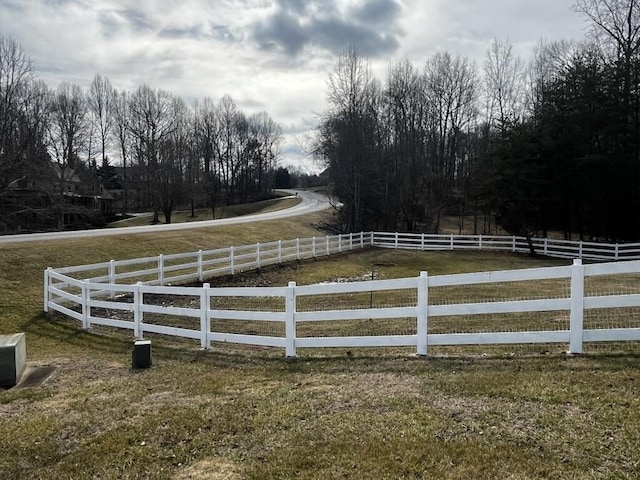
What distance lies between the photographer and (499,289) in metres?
14.7

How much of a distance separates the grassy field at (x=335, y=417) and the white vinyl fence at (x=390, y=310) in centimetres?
29

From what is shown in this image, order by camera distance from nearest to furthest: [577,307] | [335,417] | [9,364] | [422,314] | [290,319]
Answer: [335,417] < [577,307] < [422,314] < [9,364] < [290,319]

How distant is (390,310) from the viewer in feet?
23.2

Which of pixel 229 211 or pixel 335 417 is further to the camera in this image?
pixel 229 211

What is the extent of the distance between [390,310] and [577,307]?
7.96 feet

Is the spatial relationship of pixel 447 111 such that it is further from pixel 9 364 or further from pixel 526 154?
pixel 9 364

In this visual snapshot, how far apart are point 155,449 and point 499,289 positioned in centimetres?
1247

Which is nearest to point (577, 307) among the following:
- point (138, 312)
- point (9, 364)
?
point (9, 364)

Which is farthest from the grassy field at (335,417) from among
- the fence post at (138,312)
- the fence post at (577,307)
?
the fence post at (138,312)

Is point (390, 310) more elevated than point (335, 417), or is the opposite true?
point (390, 310)

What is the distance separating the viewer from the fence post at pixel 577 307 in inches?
239

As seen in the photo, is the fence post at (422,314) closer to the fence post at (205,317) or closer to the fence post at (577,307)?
the fence post at (577,307)

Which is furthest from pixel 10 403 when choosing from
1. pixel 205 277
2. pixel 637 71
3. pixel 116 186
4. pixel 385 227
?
pixel 116 186

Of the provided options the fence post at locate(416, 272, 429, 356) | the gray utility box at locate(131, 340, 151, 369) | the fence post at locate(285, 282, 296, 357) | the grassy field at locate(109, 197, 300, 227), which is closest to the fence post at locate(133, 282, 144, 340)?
the gray utility box at locate(131, 340, 151, 369)
